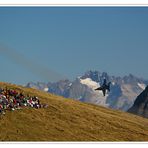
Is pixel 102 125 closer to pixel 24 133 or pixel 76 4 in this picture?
pixel 24 133

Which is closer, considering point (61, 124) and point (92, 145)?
point (92, 145)

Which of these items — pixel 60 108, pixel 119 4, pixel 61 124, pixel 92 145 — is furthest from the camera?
pixel 60 108

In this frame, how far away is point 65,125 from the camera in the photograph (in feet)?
200

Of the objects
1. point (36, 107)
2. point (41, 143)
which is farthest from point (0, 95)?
point (41, 143)

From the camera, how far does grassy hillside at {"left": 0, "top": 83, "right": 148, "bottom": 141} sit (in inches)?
2253

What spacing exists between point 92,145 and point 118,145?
2617 millimetres

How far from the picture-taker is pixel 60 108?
65.4 metres

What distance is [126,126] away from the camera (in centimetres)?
6406

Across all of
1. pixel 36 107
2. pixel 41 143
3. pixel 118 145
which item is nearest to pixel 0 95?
pixel 36 107

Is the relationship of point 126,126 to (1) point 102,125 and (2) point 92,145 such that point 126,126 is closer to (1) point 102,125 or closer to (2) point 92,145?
(1) point 102,125

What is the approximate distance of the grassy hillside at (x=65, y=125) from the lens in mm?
57219

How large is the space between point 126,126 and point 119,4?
52.1 ft

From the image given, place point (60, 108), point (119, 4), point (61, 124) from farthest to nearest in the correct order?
point (60, 108) < point (61, 124) < point (119, 4)

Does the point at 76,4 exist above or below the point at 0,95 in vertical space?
above
